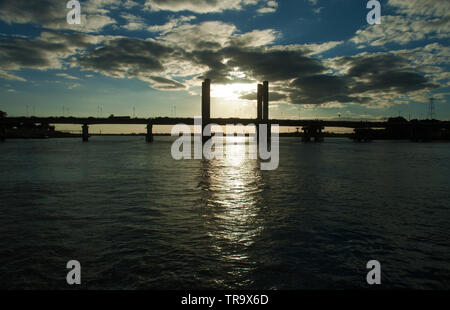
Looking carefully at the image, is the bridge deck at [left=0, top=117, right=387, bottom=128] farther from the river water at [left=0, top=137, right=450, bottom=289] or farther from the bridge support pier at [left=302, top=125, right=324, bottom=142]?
the river water at [left=0, top=137, right=450, bottom=289]

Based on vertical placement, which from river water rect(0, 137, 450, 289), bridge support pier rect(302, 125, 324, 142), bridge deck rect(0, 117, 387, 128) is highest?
bridge deck rect(0, 117, 387, 128)

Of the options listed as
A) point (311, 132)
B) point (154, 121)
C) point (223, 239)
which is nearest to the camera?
point (223, 239)

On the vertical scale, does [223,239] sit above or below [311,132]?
below

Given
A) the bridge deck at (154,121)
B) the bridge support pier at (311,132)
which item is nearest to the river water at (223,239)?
the bridge deck at (154,121)

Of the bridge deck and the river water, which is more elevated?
the bridge deck

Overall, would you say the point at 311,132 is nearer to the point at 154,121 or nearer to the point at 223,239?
the point at 154,121

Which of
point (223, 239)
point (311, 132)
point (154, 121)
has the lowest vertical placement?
point (223, 239)

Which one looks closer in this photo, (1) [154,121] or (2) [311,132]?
(1) [154,121]

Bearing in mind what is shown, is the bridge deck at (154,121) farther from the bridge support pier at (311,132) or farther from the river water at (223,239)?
the river water at (223,239)

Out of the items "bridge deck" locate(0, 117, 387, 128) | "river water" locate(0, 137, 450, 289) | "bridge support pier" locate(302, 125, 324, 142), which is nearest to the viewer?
"river water" locate(0, 137, 450, 289)

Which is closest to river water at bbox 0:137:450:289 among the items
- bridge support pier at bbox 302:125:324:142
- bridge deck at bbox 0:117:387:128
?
bridge deck at bbox 0:117:387:128

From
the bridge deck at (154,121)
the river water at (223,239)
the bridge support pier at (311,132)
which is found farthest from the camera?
the bridge support pier at (311,132)

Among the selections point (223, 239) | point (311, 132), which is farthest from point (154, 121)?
point (223, 239)
